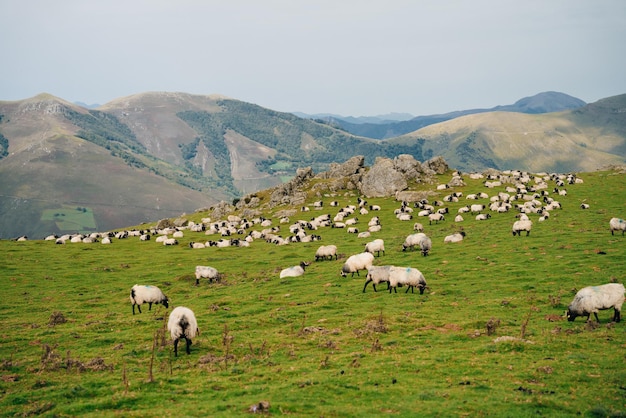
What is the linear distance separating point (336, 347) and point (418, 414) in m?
8.35

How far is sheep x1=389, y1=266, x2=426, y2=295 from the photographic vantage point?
3350cm

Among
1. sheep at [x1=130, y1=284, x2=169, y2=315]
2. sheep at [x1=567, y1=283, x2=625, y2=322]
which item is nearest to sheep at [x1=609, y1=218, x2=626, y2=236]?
sheep at [x1=567, y1=283, x2=625, y2=322]

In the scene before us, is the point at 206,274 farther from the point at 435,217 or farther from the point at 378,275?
the point at 435,217

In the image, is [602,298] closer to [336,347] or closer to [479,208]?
[336,347]

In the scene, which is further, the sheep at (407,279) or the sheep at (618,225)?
the sheep at (618,225)

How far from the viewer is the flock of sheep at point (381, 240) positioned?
24.0 metres

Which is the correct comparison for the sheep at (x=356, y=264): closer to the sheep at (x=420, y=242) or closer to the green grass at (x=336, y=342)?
the green grass at (x=336, y=342)

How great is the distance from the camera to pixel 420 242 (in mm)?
48562

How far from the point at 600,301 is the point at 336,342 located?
1392 centimetres

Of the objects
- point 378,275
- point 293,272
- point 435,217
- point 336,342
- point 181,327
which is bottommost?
point 336,342

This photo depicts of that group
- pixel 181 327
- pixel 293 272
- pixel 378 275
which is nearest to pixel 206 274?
pixel 293 272

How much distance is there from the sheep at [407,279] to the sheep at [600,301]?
10946mm

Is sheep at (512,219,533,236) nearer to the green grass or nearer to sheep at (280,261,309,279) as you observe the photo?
the green grass

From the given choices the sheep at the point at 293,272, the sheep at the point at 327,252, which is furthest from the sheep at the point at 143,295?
the sheep at the point at 327,252
